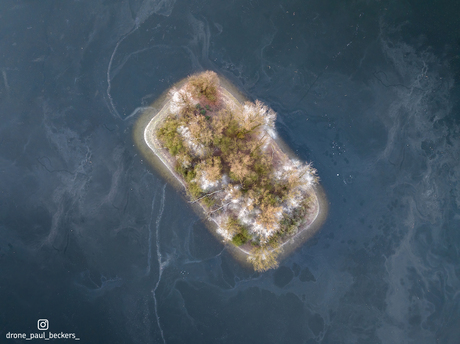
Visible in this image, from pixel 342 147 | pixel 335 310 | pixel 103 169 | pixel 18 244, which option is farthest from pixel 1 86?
pixel 335 310

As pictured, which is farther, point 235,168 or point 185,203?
point 185,203

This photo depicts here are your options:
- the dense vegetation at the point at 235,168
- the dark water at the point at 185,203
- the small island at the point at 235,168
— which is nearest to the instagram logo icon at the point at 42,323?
the dark water at the point at 185,203

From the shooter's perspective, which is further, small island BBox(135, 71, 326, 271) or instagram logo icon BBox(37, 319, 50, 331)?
instagram logo icon BBox(37, 319, 50, 331)

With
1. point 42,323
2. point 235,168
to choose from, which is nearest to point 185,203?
point 235,168

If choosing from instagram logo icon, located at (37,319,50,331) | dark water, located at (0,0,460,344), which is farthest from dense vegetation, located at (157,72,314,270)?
instagram logo icon, located at (37,319,50,331)

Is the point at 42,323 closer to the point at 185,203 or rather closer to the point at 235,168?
the point at 185,203

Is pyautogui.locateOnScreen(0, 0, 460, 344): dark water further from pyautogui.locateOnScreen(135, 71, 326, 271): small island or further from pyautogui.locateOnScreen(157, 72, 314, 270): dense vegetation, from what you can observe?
pyautogui.locateOnScreen(157, 72, 314, 270): dense vegetation
